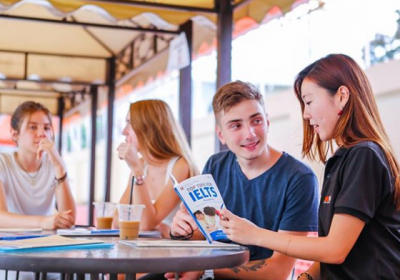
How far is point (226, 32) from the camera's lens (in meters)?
3.85

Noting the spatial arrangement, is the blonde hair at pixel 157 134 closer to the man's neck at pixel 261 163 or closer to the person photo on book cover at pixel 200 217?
the man's neck at pixel 261 163


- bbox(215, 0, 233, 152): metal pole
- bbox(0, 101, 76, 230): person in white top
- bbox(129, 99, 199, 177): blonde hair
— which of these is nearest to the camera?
bbox(129, 99, 199, 177): blonde hair

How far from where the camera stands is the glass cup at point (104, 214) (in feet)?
8.28

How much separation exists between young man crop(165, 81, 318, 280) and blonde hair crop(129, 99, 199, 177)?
2.16 feet

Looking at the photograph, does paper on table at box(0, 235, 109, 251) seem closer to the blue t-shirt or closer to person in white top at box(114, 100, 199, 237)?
the blue t-shirt

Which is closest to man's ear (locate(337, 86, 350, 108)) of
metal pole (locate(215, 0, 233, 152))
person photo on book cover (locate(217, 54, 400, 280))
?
person photo on book cover (locate(217, 54, 400, 280))

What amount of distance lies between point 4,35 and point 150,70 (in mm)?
1562

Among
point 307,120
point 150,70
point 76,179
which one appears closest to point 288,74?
point 150,70

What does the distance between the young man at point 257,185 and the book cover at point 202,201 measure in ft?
1.10

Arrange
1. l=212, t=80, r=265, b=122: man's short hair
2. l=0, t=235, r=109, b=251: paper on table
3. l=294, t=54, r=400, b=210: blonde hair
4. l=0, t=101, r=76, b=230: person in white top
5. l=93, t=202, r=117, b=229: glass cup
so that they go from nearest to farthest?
l=0, t=235, r=109, b=251: paper on table
l=294, t=54, r=400, b=210: blonde hair
l=212, t=80, r=265, b=122: man's short hair
l=93, t=202, r=117, b=229: glass cup
l=0, t=101, r=76, b=230: person in white top

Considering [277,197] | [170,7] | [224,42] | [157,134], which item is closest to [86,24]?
[170,7]

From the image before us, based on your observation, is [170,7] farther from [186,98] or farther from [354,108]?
[354,108]

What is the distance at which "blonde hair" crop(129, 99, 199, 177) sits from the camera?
3.08m

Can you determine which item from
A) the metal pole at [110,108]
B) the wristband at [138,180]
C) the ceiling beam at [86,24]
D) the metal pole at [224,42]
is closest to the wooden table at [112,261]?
the wristband at [138,180]
